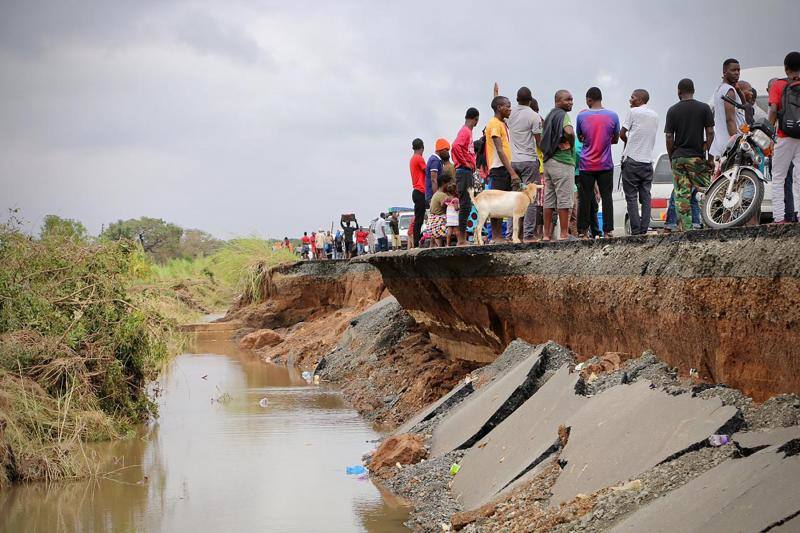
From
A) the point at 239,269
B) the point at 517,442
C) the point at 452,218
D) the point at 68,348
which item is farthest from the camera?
the point at 239,269

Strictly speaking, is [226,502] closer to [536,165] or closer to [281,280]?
[536,165]

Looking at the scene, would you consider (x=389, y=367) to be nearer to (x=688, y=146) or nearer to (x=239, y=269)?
(x=688, y=146)

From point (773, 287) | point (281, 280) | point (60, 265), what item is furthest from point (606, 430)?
point (281, 280)

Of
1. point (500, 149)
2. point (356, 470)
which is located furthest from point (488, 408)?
point (500, 149)

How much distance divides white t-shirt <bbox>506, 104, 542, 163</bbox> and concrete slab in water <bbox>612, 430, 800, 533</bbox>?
6.97 m

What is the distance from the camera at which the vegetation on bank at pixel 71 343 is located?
9.51m

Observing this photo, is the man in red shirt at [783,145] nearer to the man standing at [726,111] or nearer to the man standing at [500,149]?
the man standing at [726,111]

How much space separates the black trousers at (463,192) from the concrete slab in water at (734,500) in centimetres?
800

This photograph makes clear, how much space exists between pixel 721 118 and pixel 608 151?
1.19m

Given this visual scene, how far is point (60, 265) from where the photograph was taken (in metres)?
11.8

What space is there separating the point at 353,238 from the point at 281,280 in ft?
20.9

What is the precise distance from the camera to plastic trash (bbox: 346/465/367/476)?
932 cm

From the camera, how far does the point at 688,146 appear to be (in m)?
9.82

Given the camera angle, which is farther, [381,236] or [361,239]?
[361,239]
